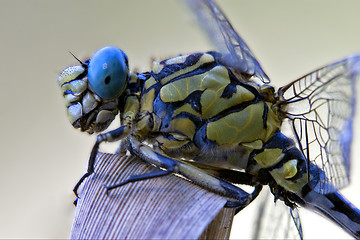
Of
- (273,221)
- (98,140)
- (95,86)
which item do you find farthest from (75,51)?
(98,140)

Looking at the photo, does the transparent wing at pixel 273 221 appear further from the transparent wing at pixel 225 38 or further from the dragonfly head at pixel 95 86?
the dragonfly head at pixel 95 86

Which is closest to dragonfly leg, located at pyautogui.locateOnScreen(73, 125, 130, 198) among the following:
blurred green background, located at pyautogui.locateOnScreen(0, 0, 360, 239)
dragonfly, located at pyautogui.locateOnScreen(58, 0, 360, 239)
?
dragonfly, located at pyautogui.locateOnScreen(58, 0, 360, 239)

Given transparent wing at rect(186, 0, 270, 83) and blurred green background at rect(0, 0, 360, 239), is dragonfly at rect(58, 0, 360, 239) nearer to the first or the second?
transparent wing at rect(186, 0, 270, 83)

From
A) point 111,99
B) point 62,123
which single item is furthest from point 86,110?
point 62,123

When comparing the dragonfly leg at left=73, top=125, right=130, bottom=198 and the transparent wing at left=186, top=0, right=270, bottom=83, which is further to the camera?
the transparent wing at left=186, top=0, right=270, bottom=83

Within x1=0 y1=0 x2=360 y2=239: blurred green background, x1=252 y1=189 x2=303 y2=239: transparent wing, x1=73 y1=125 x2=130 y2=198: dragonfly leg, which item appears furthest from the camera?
x1=0 y1=0 x2=360 y2=239: blurred green background

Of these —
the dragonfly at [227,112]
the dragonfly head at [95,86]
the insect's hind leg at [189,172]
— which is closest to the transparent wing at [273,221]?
the dragonfly at [227,112]

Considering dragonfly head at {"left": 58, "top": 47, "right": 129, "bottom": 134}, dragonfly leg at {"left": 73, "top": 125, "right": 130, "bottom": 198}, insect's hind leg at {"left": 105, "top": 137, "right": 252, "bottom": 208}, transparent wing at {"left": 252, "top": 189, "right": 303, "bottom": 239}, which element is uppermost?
dragonfly head at {"left": 58, "top": 47, "right": 129, "bottom": 134}
